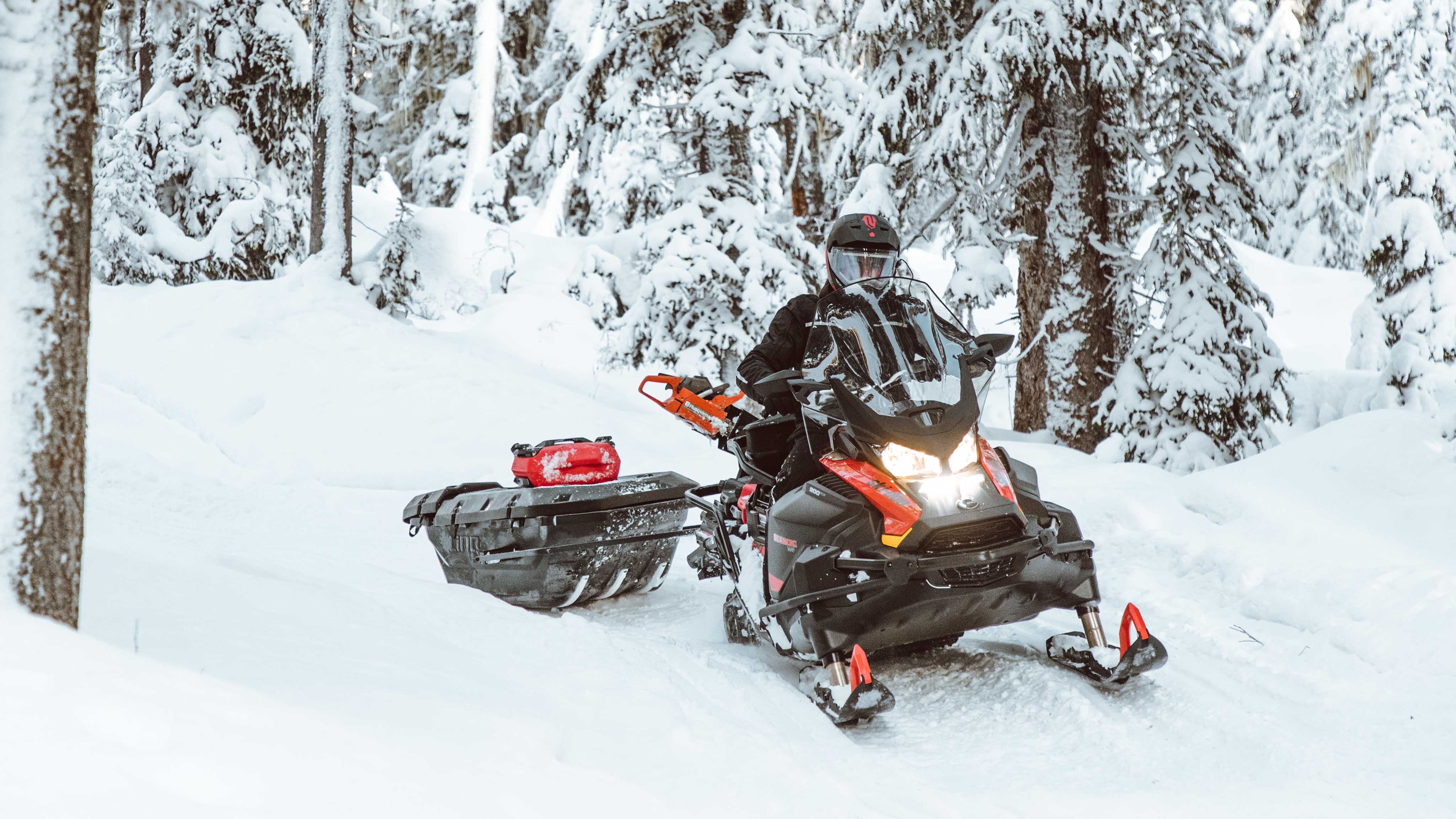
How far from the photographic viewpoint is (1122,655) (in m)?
4.08

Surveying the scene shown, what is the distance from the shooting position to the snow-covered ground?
2.17 meters

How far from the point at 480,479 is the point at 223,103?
10.8 metres

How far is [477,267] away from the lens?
17.8 meters

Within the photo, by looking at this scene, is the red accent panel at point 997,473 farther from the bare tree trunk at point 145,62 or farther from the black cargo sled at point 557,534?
the bare tree trunk at point 145,62

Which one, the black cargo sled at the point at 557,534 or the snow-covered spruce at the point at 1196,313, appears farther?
the snow-covered spruce at the point at 1196,313

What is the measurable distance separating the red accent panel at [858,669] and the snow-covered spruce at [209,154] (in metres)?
14.3

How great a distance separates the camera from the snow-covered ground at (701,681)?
7.11 feet

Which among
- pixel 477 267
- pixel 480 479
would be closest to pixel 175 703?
pixel 480 479

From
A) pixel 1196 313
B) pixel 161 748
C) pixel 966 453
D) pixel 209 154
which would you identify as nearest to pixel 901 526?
pixel 966 453

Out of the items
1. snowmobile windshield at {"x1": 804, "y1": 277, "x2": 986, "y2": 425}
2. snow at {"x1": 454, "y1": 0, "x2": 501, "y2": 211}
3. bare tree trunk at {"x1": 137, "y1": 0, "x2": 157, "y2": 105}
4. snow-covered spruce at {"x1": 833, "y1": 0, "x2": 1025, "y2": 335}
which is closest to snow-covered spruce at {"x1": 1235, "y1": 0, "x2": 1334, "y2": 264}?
snow-covered spruce at {"x1": 833, "y1": 0, "x2": 1025, "y2": 335}

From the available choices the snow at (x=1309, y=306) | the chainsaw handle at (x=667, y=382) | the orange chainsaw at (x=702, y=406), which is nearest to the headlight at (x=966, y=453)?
the orange chainsaw at (x=702, y=406)

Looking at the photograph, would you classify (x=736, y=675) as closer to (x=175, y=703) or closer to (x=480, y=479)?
(x=175, y=703)

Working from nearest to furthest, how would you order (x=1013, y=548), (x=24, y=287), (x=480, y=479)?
(x=24, y=287)
(x=1013, y=548)
(x=480, y=479)

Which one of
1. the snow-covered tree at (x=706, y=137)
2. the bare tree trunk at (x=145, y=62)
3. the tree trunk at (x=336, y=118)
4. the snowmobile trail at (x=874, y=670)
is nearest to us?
the snowmobile trail at (x=874, y=670)
